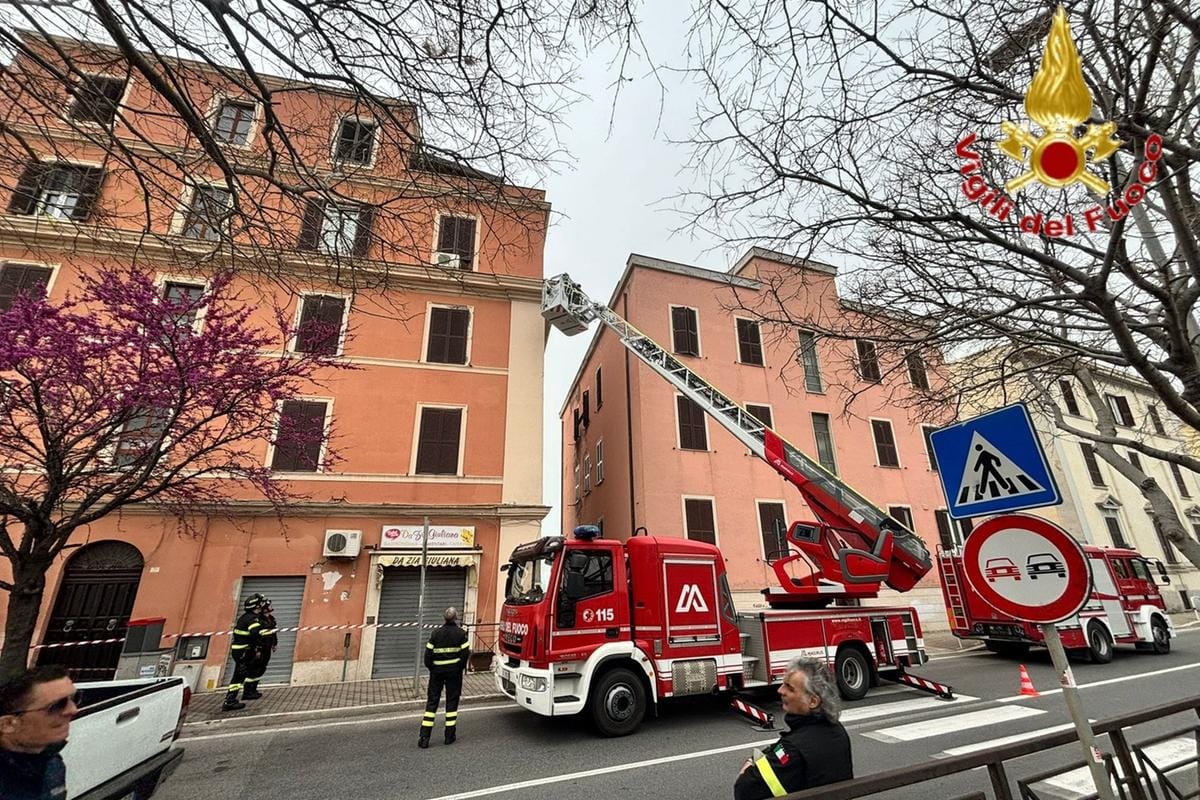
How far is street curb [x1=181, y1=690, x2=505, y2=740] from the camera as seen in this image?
804cm

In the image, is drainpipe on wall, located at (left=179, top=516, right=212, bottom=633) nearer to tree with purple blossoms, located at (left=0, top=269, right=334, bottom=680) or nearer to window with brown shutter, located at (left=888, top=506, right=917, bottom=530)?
tree with purple blossoms, located at (left=0, top=269, right=334, bottom=680)

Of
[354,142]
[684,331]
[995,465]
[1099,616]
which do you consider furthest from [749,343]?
[354,142]

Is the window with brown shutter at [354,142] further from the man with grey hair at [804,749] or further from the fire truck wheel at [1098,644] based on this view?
the fire truck wheel at [1098,644]

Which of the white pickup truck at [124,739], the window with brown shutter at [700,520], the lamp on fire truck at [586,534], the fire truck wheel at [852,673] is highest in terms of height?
the window with brown shutter at [700,520]

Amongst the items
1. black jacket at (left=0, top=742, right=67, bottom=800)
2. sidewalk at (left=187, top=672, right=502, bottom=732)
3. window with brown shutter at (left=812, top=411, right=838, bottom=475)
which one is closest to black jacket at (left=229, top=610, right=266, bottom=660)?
sidewalk at (left=187, top=672, right=502, bottom=732)

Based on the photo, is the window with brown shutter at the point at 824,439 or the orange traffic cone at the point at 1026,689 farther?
the window with brown shutter at the point at 824,439

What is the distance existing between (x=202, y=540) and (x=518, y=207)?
12.9 m

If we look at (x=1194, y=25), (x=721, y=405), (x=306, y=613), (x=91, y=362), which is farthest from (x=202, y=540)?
(x=1194, y=25)

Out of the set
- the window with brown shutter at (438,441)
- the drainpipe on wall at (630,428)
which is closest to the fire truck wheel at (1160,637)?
the drainpipe on wall at (630,428)

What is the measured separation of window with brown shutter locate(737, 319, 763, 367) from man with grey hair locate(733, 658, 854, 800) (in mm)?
17126

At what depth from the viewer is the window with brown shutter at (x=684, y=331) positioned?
18.4 metres

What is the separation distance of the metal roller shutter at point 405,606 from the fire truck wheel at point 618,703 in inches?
283

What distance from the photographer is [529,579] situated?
7930 mm

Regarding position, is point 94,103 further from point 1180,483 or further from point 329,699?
point 1180,483
